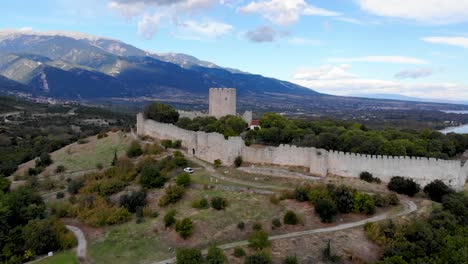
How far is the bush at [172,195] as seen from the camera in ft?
99.5

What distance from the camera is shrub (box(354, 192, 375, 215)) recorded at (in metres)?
27.1

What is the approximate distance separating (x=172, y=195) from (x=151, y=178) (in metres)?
3.91

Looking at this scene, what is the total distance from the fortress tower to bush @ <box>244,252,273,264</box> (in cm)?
2974

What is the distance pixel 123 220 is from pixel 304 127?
23.6 m

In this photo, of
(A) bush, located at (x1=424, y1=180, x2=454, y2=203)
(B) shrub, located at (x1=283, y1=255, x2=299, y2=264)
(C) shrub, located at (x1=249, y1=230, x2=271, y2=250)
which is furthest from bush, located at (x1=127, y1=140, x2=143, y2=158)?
(A) bush, located at (x1=424, y1=180, x2=454, y2=203)

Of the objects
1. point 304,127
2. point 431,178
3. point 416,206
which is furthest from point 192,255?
point 304,127

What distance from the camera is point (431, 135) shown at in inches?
1622

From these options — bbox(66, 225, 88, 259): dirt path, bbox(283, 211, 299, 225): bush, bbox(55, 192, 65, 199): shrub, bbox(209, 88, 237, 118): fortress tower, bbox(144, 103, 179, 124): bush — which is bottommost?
bbox(66, 225, 88, 259): dirt path

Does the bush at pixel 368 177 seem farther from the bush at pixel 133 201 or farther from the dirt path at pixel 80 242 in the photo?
the dirt path at pixel 80 242

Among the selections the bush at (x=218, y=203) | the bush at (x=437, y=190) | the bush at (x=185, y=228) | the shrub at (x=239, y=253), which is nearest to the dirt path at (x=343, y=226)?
the shrub at (x=239, y=253)

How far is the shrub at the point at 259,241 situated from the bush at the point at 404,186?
10591 millimetres

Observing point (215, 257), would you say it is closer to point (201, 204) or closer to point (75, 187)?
point (201, 204)

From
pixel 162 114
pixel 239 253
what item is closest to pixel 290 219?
pixel 239 253

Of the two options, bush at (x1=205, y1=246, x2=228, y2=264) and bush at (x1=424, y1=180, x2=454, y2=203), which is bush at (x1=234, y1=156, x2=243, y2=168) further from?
bush at (x1=424, y1=180, x2=454, y2=203)
